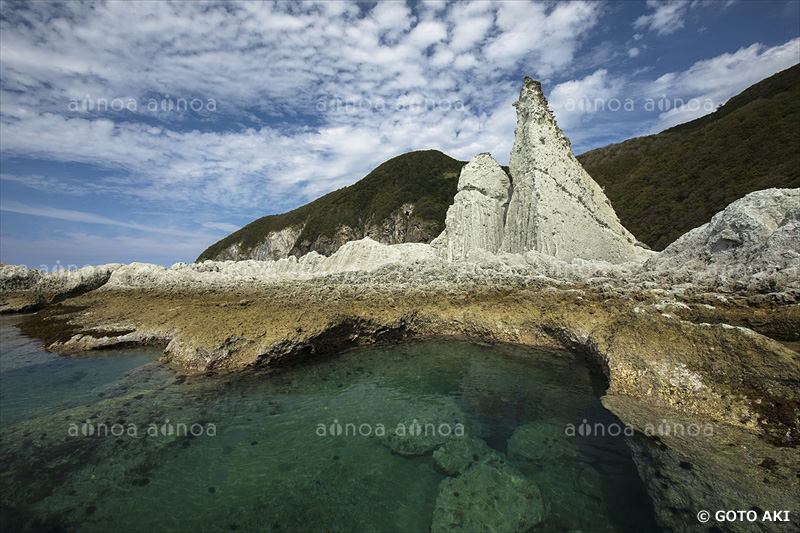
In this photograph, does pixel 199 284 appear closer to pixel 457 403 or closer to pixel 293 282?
pixel 293 282

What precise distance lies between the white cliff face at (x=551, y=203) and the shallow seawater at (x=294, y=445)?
33.9 ft

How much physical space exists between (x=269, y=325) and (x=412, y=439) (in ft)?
24.3

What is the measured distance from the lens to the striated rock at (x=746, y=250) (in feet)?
34.5

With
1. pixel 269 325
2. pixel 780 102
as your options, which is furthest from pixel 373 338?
pixel 780 102

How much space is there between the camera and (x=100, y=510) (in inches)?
222

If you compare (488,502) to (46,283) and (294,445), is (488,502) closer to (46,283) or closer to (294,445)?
(294,445)

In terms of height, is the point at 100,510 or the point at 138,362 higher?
the point at 138,362

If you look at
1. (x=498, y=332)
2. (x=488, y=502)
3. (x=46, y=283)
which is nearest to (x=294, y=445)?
(x=488, y=502)

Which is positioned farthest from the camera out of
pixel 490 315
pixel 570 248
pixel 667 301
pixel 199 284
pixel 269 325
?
pixel 199 284

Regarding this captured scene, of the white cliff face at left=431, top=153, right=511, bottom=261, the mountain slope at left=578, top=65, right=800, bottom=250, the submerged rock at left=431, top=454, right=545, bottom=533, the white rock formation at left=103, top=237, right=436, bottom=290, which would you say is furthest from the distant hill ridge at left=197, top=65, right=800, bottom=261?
the submerged rock at left=431, top=454, right=545, bottom=533

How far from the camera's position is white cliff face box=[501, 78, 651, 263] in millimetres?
20125

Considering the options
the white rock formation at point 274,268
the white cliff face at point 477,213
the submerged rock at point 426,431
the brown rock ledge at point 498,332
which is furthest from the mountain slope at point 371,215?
the submerged rock at point 426,431

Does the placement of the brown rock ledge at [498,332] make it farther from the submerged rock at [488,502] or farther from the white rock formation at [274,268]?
the submerged rock at [488,502]

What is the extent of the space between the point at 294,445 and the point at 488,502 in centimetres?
424
